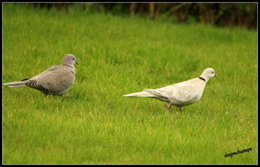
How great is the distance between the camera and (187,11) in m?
15.7

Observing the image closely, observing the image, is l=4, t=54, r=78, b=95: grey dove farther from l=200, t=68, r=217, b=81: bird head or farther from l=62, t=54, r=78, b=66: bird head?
l=200, t=68, r=217, b=81: bird head

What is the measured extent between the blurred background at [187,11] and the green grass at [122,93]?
649 millimetres

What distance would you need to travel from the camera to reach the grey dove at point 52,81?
7.70 metres

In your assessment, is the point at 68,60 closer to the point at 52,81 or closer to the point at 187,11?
the point at 52,81

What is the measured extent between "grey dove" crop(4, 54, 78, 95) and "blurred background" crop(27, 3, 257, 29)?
7.01 m

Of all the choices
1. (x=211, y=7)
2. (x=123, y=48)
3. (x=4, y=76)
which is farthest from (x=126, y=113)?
(x=211, y=7)

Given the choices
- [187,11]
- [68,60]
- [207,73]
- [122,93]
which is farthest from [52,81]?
[187,11]

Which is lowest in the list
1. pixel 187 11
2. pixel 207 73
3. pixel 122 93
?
pixel 122 93

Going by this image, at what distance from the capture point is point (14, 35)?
11164 mm

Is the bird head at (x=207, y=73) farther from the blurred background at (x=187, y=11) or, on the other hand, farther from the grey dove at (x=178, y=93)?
the blurred background at (x=187, y=11)

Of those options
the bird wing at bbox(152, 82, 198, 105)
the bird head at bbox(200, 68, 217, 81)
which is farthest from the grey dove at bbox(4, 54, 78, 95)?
the bird head at bbox(200, 68, 217, 81)

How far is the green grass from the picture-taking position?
20.4ft

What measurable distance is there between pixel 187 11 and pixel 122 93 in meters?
7.50

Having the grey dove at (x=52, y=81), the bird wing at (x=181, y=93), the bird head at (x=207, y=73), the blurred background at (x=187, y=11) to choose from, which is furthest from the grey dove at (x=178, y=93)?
the blurred background at (x=187, y=11)
